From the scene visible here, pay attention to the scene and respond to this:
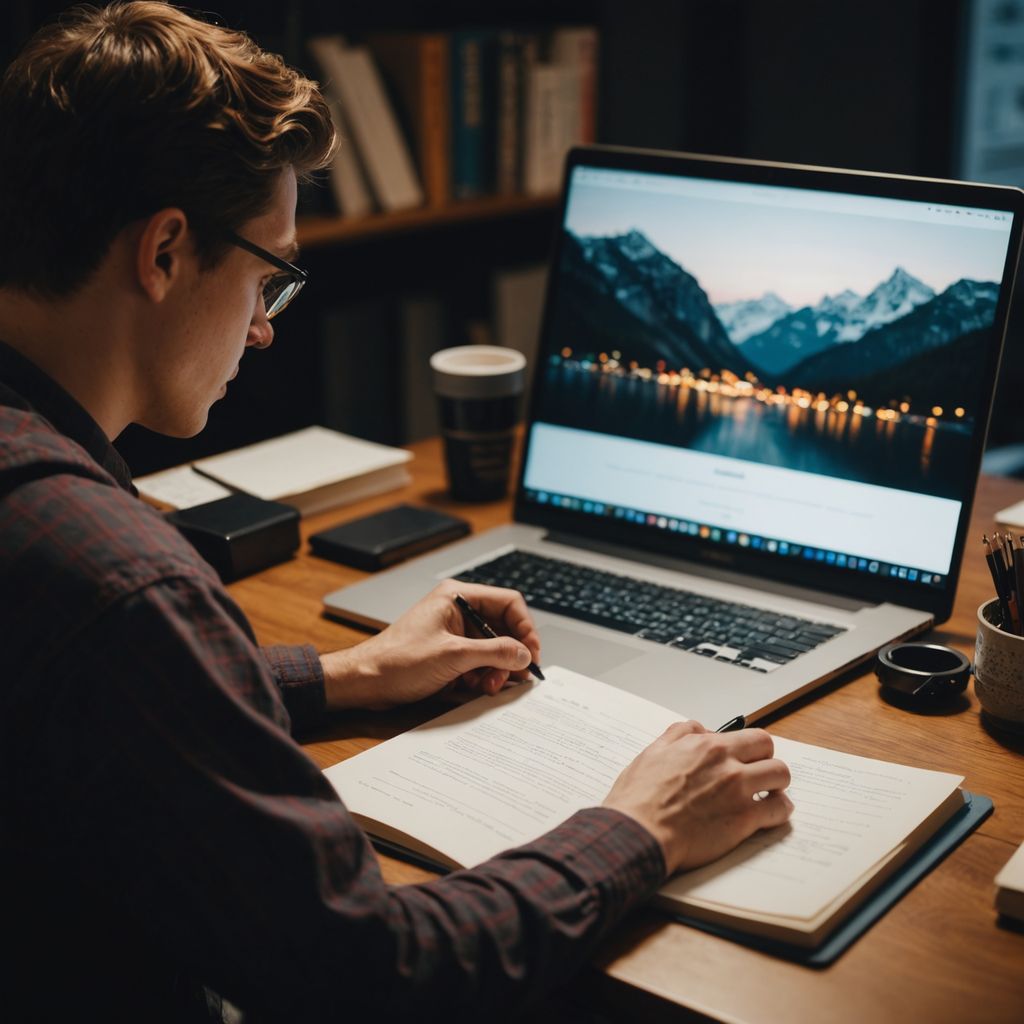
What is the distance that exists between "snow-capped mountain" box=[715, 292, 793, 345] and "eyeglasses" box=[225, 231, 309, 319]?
49cm

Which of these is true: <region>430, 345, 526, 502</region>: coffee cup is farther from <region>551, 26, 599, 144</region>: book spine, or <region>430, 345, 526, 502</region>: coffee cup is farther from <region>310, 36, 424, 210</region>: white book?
<region>551, 26, 599, 144</region>: book spine

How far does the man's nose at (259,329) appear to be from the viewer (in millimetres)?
1082

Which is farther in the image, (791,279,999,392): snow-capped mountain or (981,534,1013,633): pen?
(791,279,999,392): snow-capped mountain

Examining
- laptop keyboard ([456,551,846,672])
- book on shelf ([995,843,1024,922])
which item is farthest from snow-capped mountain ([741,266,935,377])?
book on shelf ([995,843,1024,922])

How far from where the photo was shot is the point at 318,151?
985mm

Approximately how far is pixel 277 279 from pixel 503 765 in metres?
0.43

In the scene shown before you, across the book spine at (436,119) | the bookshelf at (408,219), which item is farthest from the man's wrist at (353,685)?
the book spine at (436,119)

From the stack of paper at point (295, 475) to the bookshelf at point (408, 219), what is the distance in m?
0.89

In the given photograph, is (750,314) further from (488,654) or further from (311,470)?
(311,470)

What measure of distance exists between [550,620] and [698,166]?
51cm

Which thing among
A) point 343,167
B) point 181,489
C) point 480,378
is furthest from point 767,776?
point 343,167

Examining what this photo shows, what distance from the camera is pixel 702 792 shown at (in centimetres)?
89

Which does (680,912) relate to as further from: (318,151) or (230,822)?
(318,151)

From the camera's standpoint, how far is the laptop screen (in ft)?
4.05
